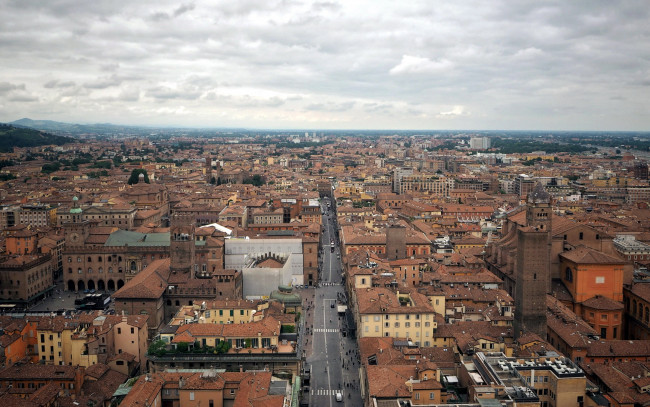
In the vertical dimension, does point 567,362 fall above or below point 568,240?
below

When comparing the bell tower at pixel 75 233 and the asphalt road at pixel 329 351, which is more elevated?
the bell tower at pixel 75 233

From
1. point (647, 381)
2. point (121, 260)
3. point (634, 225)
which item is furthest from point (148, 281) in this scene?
point (634, 225)

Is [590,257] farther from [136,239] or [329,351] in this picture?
[136,239]

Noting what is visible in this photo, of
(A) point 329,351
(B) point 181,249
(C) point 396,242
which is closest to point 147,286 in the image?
(B) point 181,249

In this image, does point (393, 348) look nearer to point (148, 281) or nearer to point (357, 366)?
point (357, 366)

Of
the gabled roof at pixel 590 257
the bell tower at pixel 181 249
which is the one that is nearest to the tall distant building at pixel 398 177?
the gabled roof at pixel 590 257

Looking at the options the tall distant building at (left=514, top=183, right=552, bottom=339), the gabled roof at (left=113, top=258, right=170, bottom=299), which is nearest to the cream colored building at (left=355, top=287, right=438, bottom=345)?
the tall distant building at (left=514, top=183, right=552, bottom=339)

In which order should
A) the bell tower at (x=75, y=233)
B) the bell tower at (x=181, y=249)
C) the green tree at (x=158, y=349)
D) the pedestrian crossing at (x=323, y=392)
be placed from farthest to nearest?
the bell tower at (x=75, y=233) < the bell tower at (x=181, y=249) < the pedestrian crossing at (x=323, y=392) < the green tree at (x=158, y=349)

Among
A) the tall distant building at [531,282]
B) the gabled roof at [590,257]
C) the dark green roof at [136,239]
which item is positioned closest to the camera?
the tall distant building at [531,282]

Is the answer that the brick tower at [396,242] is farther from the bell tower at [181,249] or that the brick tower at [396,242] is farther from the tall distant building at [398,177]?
the tall distant building at [398,177]
